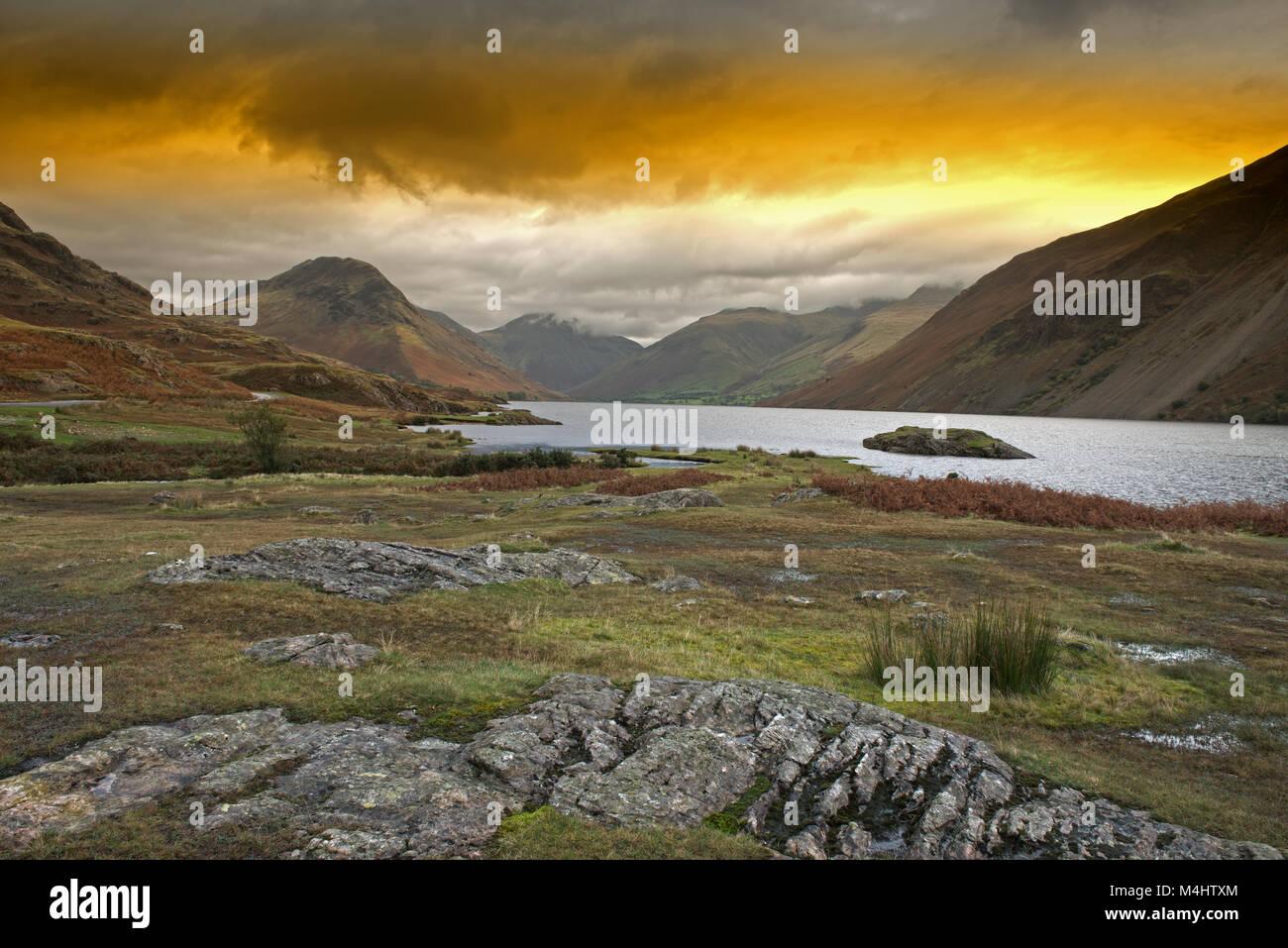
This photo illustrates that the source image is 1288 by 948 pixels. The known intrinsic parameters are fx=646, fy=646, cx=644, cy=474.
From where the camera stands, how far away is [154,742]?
26.6ft

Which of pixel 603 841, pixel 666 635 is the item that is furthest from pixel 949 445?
pixel 603 841

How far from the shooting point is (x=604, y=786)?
310 inches

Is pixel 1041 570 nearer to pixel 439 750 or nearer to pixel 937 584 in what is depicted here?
pixel 937 584

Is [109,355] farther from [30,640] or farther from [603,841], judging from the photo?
[603,841]

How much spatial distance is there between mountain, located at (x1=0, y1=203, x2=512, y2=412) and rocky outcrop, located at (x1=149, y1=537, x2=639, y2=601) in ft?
299

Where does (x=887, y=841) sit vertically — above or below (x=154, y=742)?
below

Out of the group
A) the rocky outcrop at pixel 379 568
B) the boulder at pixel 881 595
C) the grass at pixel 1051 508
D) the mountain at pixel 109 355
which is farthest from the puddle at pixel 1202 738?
the mountain at pixel 109 355

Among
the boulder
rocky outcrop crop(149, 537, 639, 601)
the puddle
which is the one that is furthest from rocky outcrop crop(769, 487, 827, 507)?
the puddle

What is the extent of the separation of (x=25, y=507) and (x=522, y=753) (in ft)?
130

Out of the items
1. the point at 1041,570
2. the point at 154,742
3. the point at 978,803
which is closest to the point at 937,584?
the point at 1041,570

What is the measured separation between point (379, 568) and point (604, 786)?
43.9 feet

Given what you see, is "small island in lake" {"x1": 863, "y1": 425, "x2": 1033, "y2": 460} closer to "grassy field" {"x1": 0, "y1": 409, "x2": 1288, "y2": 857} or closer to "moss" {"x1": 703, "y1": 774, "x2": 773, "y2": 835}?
"grassy field" {"x1": 0, "y1": 409, "x2": 1288, "y2": 857}
